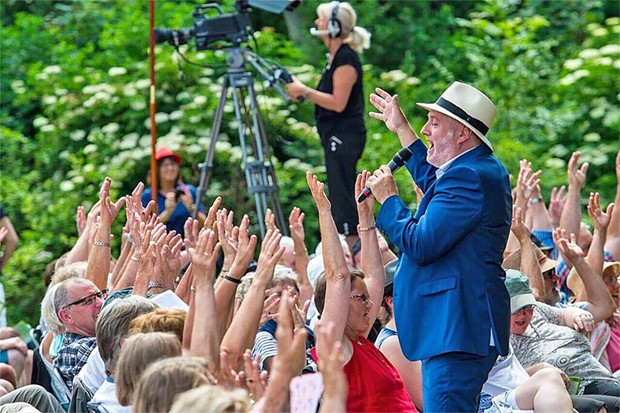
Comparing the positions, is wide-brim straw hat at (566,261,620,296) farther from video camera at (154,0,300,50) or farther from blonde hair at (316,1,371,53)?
video camera at (154,0,300,50)

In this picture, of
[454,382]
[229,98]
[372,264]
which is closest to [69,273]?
[372,264]

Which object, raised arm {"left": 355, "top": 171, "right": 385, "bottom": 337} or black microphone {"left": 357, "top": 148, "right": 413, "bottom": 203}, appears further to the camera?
raised arm {"left": 355, "top": 171, "right": 385, "bottom": 337}

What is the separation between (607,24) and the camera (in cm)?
1112

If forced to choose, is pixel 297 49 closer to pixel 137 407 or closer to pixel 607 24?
pixel 607 24

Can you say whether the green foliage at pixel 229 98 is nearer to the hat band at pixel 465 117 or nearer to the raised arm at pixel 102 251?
the raised arm at pixel 102 251

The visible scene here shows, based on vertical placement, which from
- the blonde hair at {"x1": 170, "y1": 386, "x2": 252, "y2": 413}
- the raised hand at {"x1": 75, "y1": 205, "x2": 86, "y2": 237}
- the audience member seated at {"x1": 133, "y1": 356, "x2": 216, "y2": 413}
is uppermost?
the blonde hair at {"x1": 170, "y1": 386, "x2": 252, "y2": 413}

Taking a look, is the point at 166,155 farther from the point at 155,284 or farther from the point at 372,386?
the point at 372,386

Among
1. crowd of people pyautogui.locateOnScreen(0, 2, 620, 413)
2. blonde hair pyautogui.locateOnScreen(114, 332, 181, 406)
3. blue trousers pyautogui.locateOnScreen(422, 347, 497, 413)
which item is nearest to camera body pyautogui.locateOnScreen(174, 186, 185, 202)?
crowd of people pyautogui.locateOnScreen(0, 2, 620, 413)

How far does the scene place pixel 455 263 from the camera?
12.9ft

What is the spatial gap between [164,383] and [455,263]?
1.18 meters

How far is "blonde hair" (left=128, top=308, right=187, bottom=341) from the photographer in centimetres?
382

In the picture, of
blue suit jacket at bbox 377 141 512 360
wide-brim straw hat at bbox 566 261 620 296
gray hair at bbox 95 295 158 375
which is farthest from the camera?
wide-brim straw hat at bbox 566 261 620 296

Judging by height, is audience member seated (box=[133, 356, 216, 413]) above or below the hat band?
below

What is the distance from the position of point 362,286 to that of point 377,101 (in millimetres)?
723
